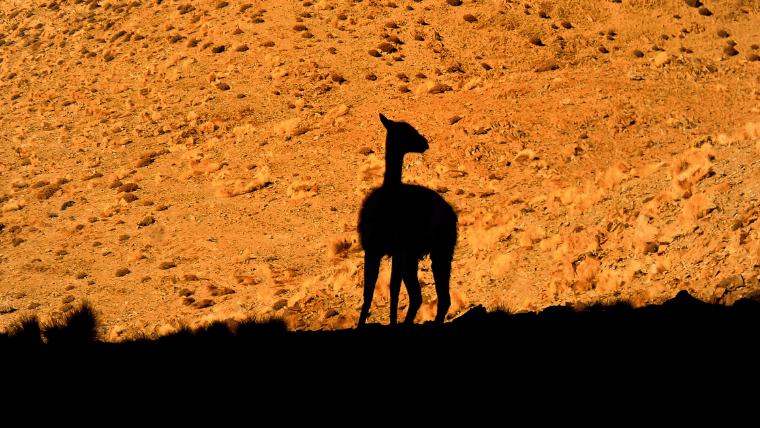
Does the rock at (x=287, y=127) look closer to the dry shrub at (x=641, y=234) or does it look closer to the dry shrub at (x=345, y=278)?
the dry shrub at (x=345, y=278)

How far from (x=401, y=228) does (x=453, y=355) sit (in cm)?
220

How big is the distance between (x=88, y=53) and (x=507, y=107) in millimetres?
19457

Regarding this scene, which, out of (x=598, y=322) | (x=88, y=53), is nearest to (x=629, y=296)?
(x=598, y=322)

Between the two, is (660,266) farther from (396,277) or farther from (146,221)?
(146,221)

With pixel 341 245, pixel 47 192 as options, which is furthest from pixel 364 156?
pixel 47 192

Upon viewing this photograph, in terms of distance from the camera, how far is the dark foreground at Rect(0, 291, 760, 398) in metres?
6.54

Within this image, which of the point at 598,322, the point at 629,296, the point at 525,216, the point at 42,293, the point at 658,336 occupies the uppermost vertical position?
the point at 658,336

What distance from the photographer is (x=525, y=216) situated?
1305 centimetres

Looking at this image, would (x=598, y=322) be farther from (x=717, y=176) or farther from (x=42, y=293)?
(x=42, y=293)

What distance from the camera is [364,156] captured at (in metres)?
16.3

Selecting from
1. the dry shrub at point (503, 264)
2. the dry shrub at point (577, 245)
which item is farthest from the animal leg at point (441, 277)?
the dry shrub at point (577, 245)

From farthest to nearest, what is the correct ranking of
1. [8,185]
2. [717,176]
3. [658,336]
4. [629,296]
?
[8,185] → [717,176] → [629,296] → [658,336]

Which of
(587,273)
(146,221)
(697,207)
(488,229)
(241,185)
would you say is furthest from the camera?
(241,185)

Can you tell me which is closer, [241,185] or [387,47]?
[241,185]
